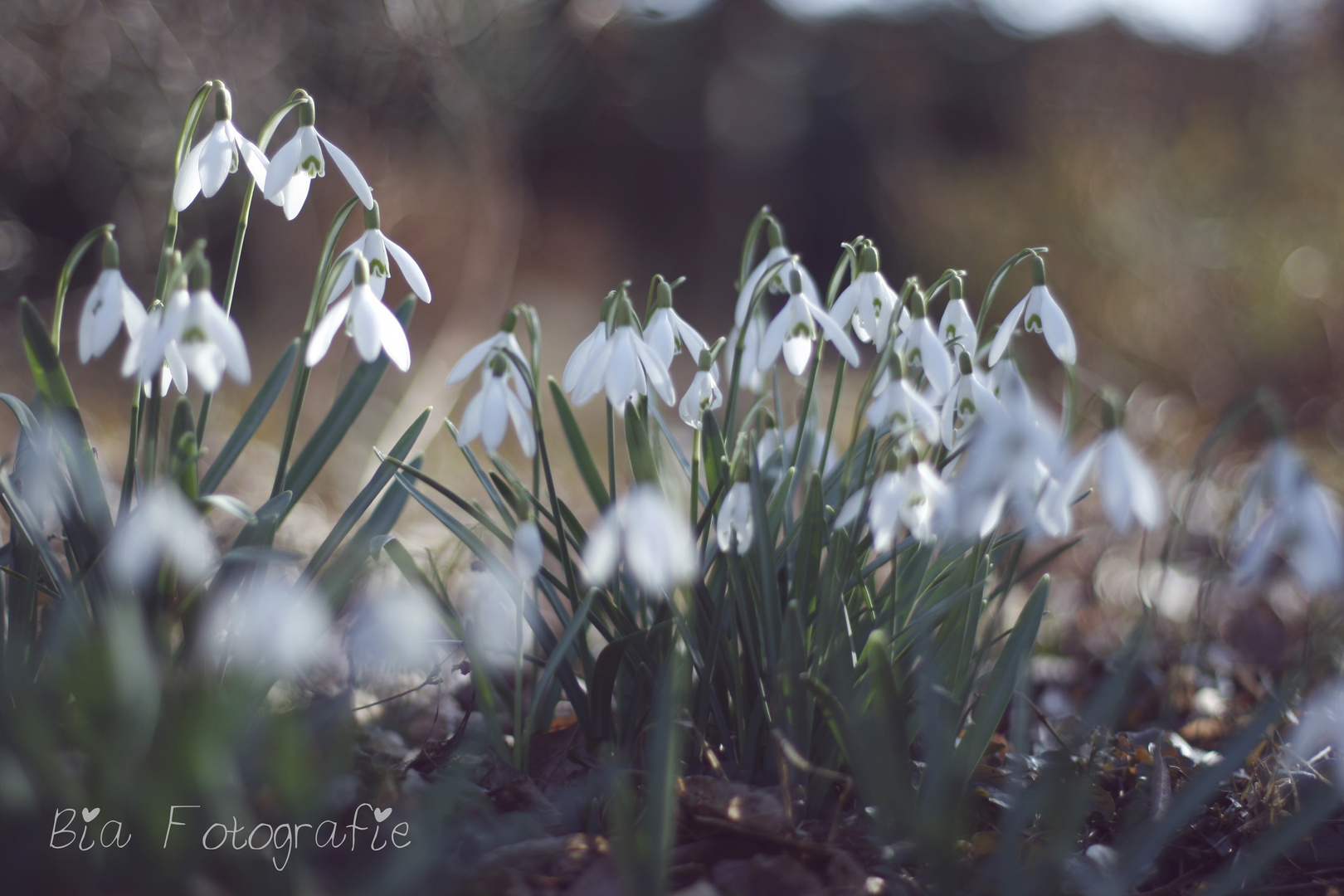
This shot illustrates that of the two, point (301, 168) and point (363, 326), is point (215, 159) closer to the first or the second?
point (301, 168)

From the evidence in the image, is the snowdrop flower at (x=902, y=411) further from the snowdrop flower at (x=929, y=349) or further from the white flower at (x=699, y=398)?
the white flower at (x=699, y=398)

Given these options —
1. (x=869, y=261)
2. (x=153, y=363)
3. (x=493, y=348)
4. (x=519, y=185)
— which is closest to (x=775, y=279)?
(x=869, y=261)

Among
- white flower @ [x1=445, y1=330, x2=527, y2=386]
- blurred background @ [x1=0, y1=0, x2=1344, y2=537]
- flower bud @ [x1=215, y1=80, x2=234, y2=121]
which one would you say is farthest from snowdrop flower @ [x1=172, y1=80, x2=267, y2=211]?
blurred background @ [x1=0, y1=0, x2=1344, y2=537]

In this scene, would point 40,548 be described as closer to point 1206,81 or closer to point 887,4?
point 1206,81

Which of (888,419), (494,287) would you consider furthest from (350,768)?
(494,287)

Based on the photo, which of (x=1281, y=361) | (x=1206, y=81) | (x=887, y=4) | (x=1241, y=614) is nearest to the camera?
(x=1241, y=614)

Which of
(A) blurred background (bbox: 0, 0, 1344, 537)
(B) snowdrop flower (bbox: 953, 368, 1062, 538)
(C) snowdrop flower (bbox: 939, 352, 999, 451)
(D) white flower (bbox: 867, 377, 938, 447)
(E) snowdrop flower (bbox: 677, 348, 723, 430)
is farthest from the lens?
(A) blurred background (bbox: 0, 0, 1344, 537)

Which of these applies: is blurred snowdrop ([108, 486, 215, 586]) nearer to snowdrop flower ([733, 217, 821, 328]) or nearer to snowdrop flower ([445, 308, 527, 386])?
snowdrop flower ([445, 308, 527, 386])
